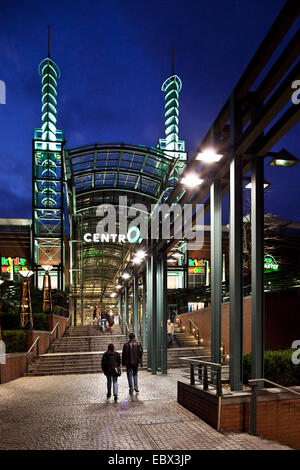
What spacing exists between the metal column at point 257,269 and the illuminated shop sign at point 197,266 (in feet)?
118

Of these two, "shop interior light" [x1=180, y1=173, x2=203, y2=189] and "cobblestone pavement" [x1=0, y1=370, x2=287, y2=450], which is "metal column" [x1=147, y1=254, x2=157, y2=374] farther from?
"shop interior light" [x1=180, y1=173, x2=203, y2=189]

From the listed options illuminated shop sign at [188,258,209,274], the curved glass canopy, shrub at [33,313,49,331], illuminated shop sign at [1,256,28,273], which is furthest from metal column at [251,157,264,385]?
illuminated shop sign at [1,256,28,273]

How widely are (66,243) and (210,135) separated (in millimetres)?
37153

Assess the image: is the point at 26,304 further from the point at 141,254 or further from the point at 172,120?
the point at 172,120

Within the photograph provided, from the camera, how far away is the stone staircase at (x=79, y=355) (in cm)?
1805

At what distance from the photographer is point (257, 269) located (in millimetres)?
8133

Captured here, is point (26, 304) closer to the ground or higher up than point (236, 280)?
closer to the ground

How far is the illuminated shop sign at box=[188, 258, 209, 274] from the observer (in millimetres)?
44156

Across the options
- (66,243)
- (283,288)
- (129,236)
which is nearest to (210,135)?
(283,288)


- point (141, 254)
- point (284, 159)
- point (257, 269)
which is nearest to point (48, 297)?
point (141, 254)

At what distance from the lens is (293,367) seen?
8781 millimetres

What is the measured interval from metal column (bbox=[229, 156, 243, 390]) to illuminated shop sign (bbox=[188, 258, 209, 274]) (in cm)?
3583

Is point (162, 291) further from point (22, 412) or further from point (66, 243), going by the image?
point (66, 243)

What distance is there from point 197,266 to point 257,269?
36.3m
